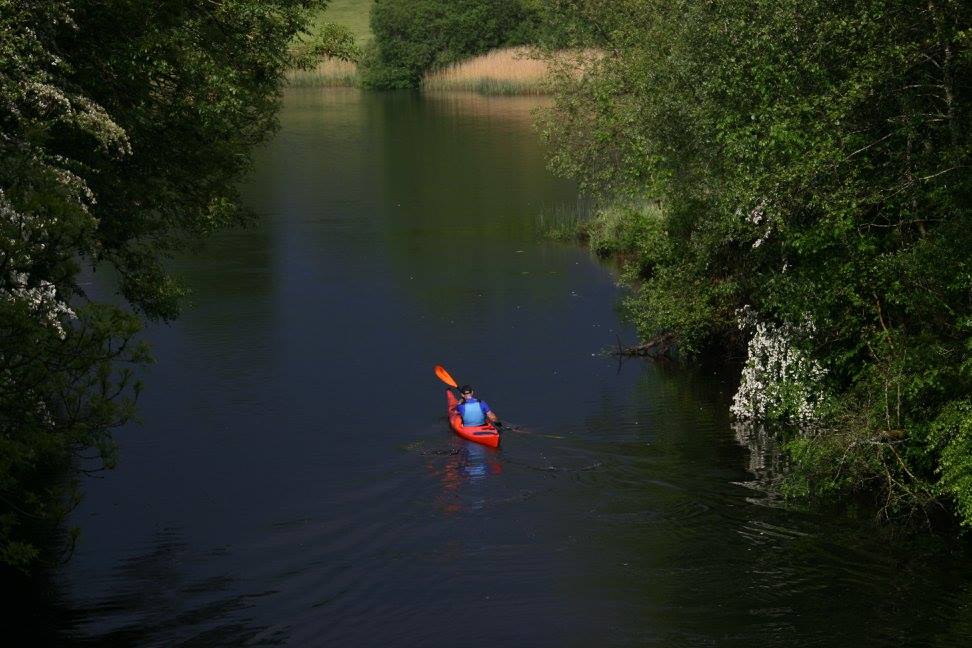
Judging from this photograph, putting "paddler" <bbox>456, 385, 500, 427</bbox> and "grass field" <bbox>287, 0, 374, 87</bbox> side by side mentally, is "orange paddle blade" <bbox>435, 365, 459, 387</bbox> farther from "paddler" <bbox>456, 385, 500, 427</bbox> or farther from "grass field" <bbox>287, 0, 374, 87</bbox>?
"grass field" <bbox>287, 0, 374, 87</bbox>

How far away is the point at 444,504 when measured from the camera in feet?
64.6

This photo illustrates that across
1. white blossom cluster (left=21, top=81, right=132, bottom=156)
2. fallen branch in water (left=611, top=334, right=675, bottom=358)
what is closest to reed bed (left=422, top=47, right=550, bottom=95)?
fallen branch in water (left=611, top=334, right=675, bottom=358)

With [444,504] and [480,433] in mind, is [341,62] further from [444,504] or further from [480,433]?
[444,504]

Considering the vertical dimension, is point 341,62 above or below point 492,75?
above

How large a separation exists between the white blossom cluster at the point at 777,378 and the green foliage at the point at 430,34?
242 ft

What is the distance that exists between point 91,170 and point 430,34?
281 ft

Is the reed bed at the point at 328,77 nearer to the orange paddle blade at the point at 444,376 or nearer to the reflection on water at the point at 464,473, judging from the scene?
the orange paddle blade at the point at 444,376

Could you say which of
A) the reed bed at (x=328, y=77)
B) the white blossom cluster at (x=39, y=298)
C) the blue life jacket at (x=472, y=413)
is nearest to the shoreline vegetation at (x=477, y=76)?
the reed bed at (x=328, y=77)

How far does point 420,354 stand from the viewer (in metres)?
28.7

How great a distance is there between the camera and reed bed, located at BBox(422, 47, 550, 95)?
83688 mm

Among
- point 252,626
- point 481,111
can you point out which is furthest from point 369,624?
point 481,111

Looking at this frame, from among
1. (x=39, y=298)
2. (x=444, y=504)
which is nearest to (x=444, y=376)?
(x=444, y=504)

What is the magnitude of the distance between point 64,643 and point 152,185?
7.04 metres

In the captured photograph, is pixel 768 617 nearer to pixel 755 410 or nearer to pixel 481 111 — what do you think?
pixel 755 410
